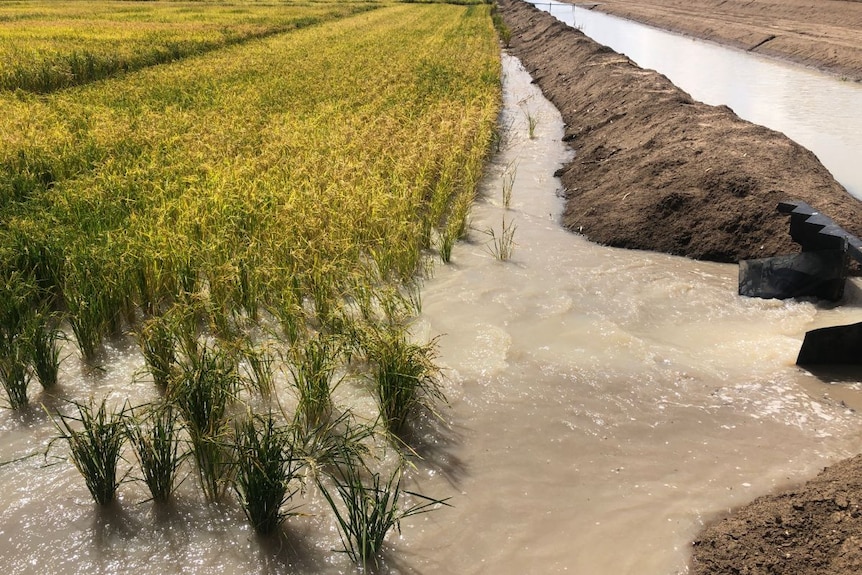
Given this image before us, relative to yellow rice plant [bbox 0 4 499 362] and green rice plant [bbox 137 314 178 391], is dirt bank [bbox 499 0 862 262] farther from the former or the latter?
green rice plant [bbox 137 314 178 391]

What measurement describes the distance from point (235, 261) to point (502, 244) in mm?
1983

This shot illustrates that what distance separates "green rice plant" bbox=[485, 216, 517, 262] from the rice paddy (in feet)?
0.94

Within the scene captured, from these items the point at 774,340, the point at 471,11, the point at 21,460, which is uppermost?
the point at 471,11

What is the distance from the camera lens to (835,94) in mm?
11344

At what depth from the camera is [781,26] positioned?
780 inches

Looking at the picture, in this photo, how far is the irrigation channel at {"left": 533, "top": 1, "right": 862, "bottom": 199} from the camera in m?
7.86

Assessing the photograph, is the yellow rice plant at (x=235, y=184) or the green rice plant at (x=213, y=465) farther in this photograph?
the yellow rice plant at (x=235, y=184)

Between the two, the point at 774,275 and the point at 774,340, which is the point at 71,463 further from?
the point at 774,275

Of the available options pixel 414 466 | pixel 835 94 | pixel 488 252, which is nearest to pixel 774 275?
pixel 488 252

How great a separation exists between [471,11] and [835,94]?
66.8 ft

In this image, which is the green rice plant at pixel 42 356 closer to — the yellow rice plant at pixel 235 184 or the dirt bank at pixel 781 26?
the yellow rice plant at pixel 235 184

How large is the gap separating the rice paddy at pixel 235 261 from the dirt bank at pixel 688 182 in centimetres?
129

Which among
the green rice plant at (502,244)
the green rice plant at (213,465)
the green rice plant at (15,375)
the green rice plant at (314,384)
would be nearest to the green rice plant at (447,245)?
the green rice plant at (502,244)

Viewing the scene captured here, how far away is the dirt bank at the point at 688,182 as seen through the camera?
15.1ft
